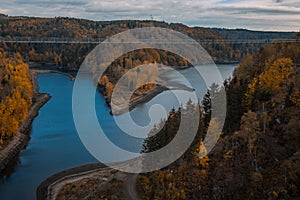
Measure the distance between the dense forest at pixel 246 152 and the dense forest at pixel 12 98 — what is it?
4.05 meters

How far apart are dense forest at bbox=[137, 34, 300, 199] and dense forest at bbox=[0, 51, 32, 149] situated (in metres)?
4.05

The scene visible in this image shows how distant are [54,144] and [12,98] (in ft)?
7.66

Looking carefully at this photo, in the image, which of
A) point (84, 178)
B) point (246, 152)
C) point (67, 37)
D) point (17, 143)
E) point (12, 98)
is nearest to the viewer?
point (246, 152)

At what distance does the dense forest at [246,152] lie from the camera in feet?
13.1

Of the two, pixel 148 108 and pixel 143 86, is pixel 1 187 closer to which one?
pixel 148 108

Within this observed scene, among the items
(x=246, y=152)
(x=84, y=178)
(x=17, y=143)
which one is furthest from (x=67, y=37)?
(x=246, y=152)

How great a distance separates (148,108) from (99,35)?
14.6 metres

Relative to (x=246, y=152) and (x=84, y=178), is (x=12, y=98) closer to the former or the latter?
(x=84, y=178)

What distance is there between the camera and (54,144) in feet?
26.4

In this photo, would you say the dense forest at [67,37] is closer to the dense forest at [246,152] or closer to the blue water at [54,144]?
the blue water at [54,144]

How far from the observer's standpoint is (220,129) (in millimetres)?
5410

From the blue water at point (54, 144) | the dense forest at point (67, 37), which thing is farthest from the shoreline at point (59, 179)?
the dense forest at point (67, 37)

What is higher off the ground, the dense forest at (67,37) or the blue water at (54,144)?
the dense forest at (67,37)

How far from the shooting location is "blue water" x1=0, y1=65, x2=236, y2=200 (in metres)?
6.21
